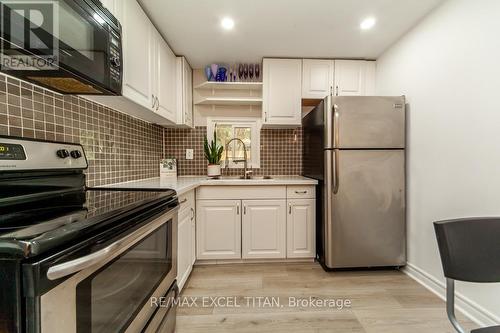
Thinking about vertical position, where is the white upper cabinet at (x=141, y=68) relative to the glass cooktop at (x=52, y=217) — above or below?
above

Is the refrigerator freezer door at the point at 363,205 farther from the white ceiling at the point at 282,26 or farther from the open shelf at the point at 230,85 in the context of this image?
the open shelf at the point at 230,85

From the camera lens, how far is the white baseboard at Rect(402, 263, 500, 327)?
1364 millimetres

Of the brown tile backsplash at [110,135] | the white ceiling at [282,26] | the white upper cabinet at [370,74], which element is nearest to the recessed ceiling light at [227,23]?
the white ceiling at [282,26]

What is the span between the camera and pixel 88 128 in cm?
144

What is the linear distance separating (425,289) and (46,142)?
268 centimetres

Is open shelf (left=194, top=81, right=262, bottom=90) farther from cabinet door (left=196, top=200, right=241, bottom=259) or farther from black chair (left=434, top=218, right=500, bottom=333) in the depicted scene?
black chair (left=434, top=218, right=500, bottom=333)

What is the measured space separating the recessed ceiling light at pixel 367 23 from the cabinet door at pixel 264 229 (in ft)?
5.54

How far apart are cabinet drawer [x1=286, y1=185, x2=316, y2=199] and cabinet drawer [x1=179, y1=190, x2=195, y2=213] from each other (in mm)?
928

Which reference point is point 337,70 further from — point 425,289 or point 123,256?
point 123,256

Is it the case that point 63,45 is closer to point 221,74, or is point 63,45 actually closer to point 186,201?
point 186,201

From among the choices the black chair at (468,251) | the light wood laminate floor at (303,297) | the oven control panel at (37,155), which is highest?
the oven control panel at (37,155)

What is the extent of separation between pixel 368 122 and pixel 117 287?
2.09 meters

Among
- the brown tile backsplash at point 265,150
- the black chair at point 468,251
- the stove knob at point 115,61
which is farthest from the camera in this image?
the brown tile backsplash at point 265,150

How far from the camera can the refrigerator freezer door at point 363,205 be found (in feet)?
6.54
